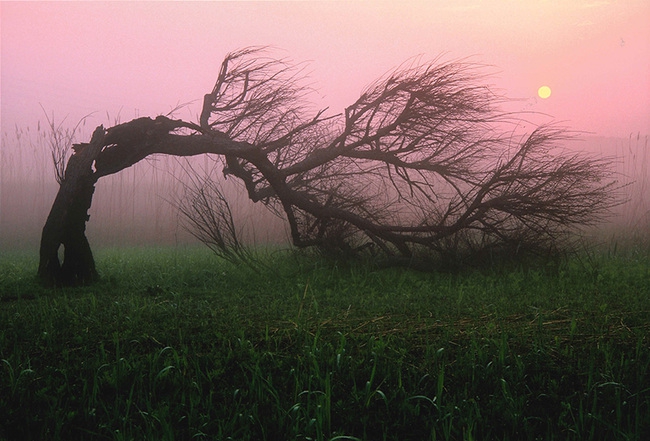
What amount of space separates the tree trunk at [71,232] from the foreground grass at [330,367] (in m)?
1.45

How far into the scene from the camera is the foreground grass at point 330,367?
293 centimetres

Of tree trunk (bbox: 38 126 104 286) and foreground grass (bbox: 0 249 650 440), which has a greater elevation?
tree trunk (bbox: 38 126 104 286)

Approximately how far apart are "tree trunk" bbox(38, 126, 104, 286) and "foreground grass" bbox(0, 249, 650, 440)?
1455 millimetres

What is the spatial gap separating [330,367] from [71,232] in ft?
17.7

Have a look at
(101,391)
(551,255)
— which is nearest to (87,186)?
(101,391)

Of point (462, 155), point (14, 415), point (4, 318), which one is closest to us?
point (14, 415)

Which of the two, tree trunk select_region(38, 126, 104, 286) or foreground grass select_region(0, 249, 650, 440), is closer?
foreground grass select_region(0, 249, 650, 440)

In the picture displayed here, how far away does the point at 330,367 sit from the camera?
3.55 meters

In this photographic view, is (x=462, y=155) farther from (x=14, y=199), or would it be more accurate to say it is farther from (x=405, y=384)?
(x=14, y=199)

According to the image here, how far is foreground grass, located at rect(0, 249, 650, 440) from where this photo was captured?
115 inches

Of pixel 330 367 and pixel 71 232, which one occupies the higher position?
pixel 71 232

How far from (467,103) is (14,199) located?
15673mm

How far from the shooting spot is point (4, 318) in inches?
202

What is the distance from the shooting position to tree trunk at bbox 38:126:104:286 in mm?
7469
